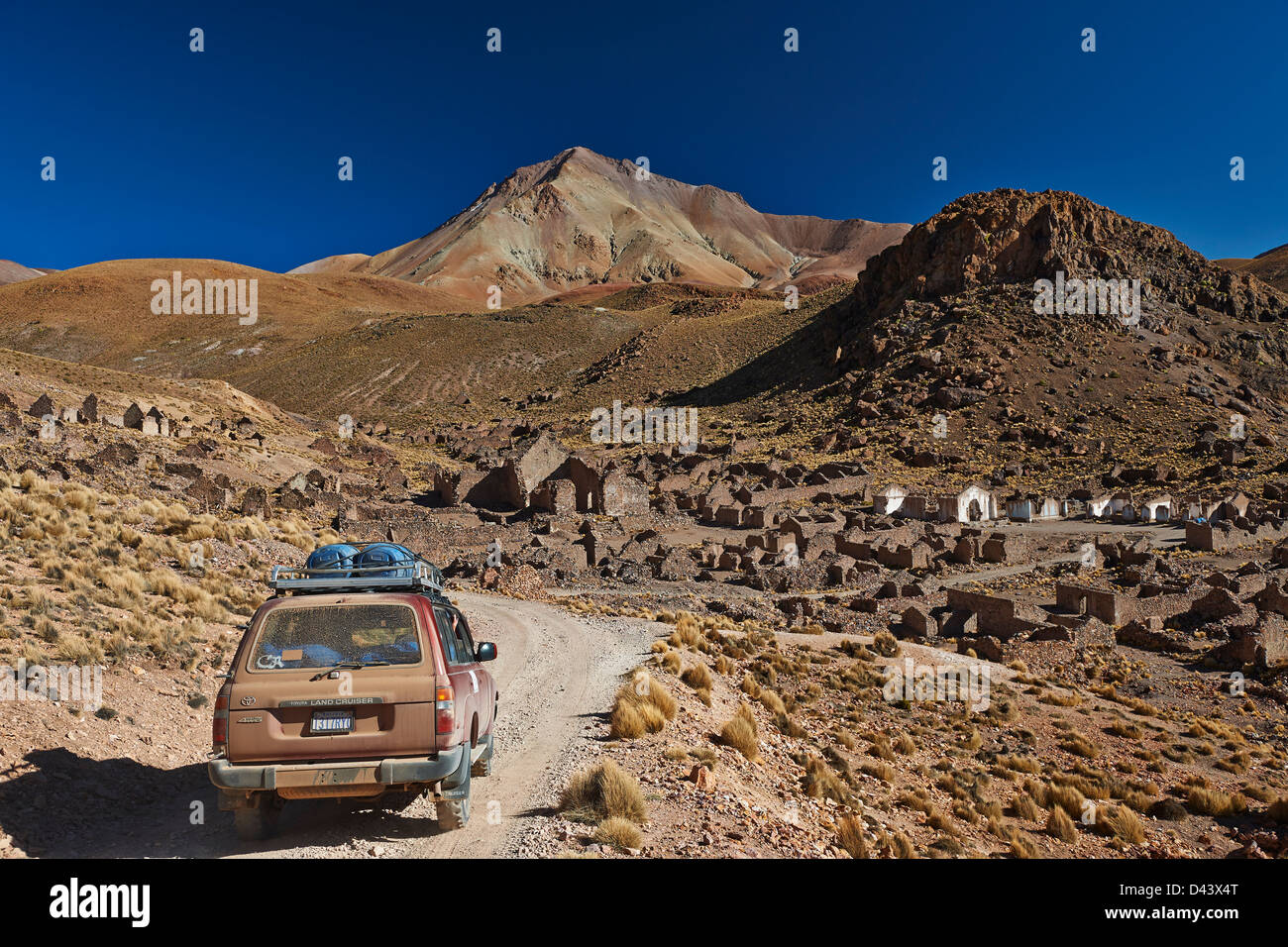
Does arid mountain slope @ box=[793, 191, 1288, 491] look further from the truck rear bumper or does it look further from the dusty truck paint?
the truck rear bumper

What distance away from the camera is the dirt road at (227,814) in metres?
5.80

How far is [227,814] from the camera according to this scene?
21.5ft

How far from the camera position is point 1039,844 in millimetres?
10672

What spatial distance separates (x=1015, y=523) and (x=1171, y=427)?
24.7 metres

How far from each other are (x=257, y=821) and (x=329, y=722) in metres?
1.22

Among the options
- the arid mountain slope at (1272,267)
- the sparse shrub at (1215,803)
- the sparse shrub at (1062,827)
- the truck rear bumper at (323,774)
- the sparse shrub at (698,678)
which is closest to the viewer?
the truck rear bumper at (323,774)

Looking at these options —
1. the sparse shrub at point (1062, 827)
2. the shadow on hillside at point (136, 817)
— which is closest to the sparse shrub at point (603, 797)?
the shadow on hillside at point (136, 817)

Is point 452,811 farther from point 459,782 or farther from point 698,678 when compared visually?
point 698,678

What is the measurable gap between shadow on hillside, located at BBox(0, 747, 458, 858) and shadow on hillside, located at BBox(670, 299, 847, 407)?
74.4 m

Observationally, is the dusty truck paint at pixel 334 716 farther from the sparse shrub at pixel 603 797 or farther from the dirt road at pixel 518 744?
the sparse shrub at pixel 603 797

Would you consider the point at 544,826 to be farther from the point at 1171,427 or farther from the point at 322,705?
the point at 1171,427

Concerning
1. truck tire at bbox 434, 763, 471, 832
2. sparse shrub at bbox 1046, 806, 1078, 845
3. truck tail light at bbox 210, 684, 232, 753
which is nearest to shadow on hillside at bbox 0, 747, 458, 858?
truck tire at bbox 434, 763, 471, 832

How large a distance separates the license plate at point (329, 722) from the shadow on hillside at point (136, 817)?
3.76 feet

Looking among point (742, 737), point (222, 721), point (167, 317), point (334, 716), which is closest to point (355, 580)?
point (334, 716)
